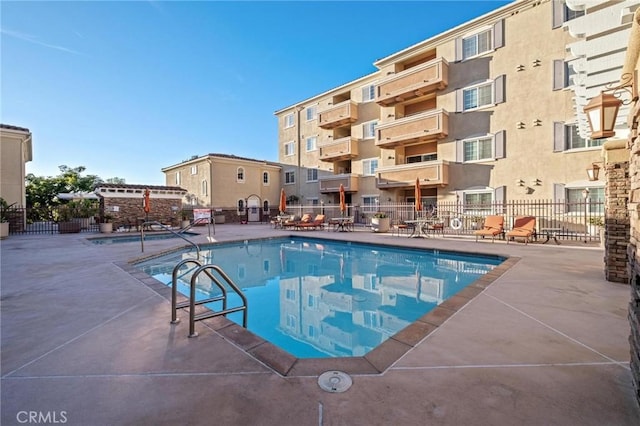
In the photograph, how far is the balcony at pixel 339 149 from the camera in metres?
22.8

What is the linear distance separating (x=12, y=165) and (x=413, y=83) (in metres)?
25.5

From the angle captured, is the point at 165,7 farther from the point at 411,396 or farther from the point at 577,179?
the point at 577,179

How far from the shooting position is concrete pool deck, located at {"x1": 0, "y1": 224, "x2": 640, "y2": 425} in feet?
6.31

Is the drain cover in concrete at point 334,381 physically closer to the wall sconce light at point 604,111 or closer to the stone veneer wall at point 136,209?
the wall sconce light at point 604,111

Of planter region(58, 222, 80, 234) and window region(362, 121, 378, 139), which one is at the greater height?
window region(362, 121, 378, 139)

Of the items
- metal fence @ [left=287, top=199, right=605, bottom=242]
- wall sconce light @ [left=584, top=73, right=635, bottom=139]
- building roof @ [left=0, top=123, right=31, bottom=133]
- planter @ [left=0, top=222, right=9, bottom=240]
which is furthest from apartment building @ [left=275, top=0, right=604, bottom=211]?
building roof @ [left=0, top=123, right=31, bottom=133]

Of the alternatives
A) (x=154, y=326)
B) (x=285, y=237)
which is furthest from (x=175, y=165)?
(x=154, y=326)

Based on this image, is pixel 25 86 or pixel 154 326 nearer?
pixel 154 326

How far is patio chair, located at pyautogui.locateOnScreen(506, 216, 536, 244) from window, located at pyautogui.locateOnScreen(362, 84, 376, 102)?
598 inches

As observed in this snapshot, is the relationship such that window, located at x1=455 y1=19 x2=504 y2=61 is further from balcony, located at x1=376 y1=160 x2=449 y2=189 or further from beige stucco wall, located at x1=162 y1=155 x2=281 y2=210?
beige stucco wall, located at x1=162 y1=155 x2=281 y2=210

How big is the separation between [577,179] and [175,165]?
33.4m

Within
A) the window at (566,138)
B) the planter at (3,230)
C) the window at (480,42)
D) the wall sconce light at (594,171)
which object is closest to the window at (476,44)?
the window at (480,42)

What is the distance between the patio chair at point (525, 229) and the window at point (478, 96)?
29.4ft

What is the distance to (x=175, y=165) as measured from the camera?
3072cm
